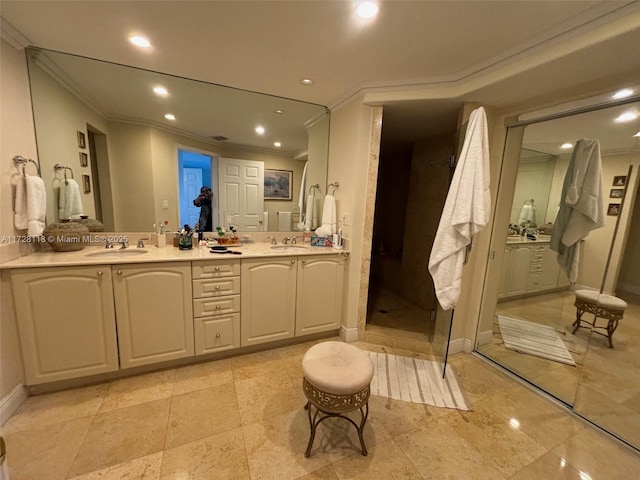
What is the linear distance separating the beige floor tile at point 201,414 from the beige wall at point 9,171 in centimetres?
100

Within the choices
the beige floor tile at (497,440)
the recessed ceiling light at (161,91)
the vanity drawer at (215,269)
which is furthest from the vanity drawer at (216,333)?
the recessed ceiling light at (161,91)

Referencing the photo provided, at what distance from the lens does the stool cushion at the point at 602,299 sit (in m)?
1.78

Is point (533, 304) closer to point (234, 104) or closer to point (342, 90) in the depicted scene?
point (342, 90)

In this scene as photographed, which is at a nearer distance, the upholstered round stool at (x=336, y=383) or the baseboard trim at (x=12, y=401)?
the upholstered round stool at (x=336, y=383)

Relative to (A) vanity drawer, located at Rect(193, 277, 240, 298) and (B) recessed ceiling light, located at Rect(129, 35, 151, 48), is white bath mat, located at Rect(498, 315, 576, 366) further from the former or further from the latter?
(B) recessed ceiling light, located at Rect(129, 35, 151, 48)

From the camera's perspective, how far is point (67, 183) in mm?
2074

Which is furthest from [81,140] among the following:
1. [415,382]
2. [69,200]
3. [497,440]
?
[497,440]

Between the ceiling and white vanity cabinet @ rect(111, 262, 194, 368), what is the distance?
1549mm

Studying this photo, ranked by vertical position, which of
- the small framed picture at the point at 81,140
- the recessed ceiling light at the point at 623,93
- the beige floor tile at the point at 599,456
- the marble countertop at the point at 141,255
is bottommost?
the beige floor tile at the point at 599,456

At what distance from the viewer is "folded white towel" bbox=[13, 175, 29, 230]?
171 cm

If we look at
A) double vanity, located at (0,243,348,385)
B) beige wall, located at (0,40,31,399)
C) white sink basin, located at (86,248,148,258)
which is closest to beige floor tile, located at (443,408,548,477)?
double vanity, located at (0,243,348,385)

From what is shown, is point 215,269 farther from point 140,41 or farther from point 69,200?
point 140,41

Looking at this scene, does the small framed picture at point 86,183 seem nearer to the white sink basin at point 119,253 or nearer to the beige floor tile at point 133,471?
the white sink basin at point 119,253

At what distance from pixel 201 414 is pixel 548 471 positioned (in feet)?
6.78
